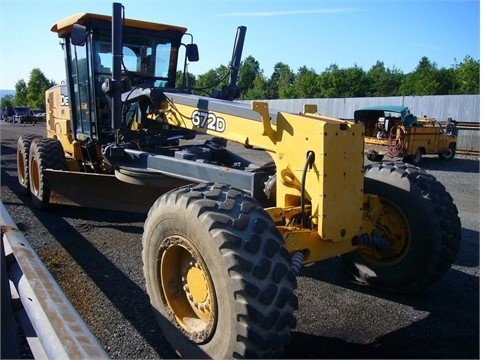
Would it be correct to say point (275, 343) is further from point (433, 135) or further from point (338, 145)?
point (433, 135)

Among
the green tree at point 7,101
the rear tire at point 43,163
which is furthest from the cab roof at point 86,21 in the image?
the green tree at point 7,101

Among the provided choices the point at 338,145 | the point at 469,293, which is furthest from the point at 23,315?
the point at 469,293

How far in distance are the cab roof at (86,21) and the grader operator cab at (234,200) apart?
18 millimetres

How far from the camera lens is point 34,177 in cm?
769

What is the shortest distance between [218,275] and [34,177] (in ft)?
18.7

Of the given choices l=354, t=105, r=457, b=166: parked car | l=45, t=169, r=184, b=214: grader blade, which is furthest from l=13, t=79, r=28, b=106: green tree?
l=45, t=169, r=184, b=214: grader blade

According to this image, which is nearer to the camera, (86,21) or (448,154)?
(86,21)

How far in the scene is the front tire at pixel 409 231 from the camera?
163 inches

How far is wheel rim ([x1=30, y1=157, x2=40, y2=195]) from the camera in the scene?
7520mm

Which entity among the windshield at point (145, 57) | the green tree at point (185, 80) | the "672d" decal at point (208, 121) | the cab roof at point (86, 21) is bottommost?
the "672d" decal at point (208, 121)

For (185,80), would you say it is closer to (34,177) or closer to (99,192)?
(99,192)

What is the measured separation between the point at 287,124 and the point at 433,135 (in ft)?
45.5

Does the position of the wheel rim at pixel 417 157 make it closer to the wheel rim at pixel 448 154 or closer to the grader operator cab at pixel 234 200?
the wheel rim at pixel 448 154

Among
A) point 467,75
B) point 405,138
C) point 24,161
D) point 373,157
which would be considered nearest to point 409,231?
point 24,161
